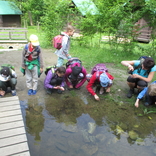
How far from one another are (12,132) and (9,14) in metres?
24.4

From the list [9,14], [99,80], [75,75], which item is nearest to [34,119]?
[75,75]

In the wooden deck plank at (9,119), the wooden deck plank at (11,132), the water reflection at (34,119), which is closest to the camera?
the wooden deck plank at (11,132)

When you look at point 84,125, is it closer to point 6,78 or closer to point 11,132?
point 11,132

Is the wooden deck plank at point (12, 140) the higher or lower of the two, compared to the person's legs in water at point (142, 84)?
lower

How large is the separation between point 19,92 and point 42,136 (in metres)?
1.75

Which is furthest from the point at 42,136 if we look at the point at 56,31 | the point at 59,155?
the point at 56,31

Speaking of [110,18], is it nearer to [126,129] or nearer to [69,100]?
[69,100]

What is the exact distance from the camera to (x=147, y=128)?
3.06 m

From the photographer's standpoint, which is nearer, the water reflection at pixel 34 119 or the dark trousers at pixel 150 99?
the water reflection at pixel 34 119

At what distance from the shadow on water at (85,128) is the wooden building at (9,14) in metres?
23.2

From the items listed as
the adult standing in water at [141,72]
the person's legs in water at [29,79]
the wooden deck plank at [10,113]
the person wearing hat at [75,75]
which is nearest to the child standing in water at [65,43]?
the person wearing hat at [75,75]

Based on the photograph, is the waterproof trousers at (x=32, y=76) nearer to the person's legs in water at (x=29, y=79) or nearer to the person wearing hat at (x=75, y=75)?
the person's legs in water at (x=29, y=79)

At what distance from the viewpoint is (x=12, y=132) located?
2.44m

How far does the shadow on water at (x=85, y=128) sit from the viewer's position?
2.52 m
